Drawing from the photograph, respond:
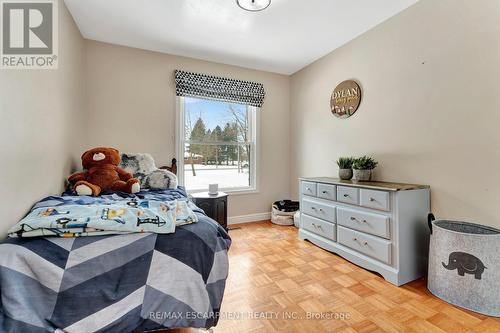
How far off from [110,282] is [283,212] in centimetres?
267

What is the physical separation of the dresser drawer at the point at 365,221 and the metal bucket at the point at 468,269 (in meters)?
0.32

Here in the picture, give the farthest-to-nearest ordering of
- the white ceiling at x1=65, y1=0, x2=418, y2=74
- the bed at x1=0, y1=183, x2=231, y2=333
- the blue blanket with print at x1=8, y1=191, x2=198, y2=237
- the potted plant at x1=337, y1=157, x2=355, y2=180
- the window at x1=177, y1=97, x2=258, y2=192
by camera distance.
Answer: the window at x1=177, y1=97, x2=258, y2=192 → the potted plant at x1=337, y1=157, x2=355, y2=180 → the white ceiling at x1=65, y1=0, x2=418, y2=74 → the blue blanket with print at x1=8, y1=191, x2=198, y2=237 → the bed at x1=0, y1=183, x2=231, y2=333

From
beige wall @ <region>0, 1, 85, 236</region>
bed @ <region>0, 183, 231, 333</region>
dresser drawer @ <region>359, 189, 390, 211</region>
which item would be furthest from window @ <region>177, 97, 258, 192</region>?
bed @ <region>0, 183, 231, 333</region>

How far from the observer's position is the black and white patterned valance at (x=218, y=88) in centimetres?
300

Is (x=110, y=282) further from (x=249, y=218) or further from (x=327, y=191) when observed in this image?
(x=249, y=218)

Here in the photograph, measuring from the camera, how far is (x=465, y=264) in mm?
1484

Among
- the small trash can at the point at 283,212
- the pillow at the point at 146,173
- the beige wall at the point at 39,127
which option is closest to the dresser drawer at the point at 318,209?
the small trash can at the point at 283,212

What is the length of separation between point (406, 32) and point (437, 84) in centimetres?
62

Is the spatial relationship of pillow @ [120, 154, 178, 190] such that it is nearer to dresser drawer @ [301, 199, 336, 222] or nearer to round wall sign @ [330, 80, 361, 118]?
dresser drawer @ [301, 199, 336, 222]

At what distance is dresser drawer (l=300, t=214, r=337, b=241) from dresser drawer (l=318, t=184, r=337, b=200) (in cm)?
28

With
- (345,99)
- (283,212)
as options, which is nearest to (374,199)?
(345,99)

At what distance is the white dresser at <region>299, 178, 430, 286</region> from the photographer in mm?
1792

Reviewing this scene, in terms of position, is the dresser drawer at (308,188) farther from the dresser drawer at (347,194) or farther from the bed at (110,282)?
the bed at (110,282)

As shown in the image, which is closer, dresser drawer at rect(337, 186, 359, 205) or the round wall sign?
dresser drawer at rect(337, 186, 359, 205)
